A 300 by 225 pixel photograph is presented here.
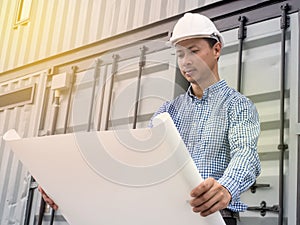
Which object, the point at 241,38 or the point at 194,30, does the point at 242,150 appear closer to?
the point at 194,30

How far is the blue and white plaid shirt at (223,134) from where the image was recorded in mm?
1320

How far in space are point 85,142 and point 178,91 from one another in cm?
164

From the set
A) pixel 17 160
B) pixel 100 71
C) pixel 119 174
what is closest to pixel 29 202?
pixel 17 160

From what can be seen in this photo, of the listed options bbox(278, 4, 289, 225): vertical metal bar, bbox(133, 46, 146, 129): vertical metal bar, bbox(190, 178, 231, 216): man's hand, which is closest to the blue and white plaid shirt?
bbox(190, 178, 231, 216): man's hand

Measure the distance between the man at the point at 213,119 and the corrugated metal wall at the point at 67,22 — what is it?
49.6 inches

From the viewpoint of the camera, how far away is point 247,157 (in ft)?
4.39

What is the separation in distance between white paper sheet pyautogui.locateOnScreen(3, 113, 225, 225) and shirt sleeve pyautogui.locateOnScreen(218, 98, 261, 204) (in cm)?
18

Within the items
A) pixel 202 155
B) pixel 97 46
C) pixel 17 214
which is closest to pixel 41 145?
pixel 202 155

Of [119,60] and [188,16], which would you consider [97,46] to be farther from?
[188,16]

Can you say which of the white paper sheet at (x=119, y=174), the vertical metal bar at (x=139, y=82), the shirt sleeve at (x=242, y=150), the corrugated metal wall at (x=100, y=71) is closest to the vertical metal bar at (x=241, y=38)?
the corrugated metal wall at (x=100, y=71)

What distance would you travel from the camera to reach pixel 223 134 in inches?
59.6

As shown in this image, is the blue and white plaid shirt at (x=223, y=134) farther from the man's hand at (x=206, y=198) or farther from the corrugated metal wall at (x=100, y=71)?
the corrugated metal wall at (x=100, y=71)

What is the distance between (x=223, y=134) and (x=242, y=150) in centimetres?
16

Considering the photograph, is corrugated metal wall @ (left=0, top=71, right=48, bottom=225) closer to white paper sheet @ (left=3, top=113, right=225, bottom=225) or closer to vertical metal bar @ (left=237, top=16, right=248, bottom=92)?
vertical metal bar @ (left=237, top=16, right=248, bottom=92)
